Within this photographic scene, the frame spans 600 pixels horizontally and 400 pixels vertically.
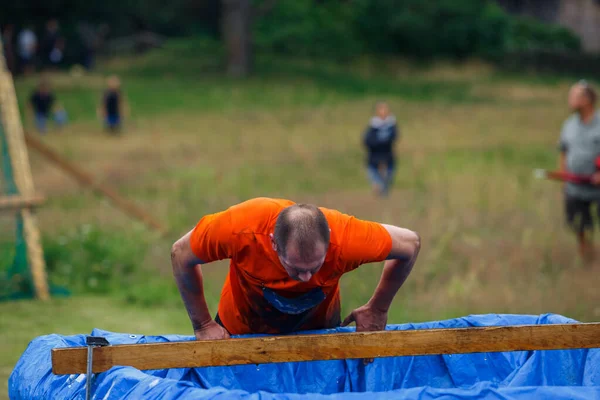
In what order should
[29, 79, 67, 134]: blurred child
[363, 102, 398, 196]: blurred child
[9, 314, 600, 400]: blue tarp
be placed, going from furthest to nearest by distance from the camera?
[29, 79, 67, 134]: blurred child
[363, 102, 398, 196]: blurred child
[9, 314, 600, 400]: blue tarp

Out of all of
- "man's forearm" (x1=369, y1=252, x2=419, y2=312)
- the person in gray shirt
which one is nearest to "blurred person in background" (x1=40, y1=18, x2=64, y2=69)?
the person in gray shirt

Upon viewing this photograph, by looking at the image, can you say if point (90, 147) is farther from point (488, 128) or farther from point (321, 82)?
point (321, 82)

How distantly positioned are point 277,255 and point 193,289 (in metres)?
0.63

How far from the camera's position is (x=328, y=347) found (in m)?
4.59

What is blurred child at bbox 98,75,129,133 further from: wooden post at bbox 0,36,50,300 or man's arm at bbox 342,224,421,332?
man's arm at bbox 342,224,421,332

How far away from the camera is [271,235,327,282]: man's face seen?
13.7 ft

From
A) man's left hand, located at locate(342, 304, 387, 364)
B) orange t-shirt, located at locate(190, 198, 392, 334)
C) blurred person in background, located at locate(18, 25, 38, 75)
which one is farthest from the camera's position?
blurred person in background, located at locate(18, 25, 38, 75)

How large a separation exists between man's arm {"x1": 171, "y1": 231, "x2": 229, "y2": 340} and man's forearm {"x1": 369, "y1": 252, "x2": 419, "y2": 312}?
0.92m

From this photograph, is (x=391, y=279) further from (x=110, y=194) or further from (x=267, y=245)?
(x=110, y=194)

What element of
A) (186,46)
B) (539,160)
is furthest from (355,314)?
(186,46)

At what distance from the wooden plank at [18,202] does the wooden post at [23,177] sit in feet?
0.37

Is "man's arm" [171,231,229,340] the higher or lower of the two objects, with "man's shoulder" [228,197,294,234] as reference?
lower

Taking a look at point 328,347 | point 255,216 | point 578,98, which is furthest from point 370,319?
point 578,98

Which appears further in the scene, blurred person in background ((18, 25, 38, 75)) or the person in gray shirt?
blurred person in background ((18, 25, 38, 75))
